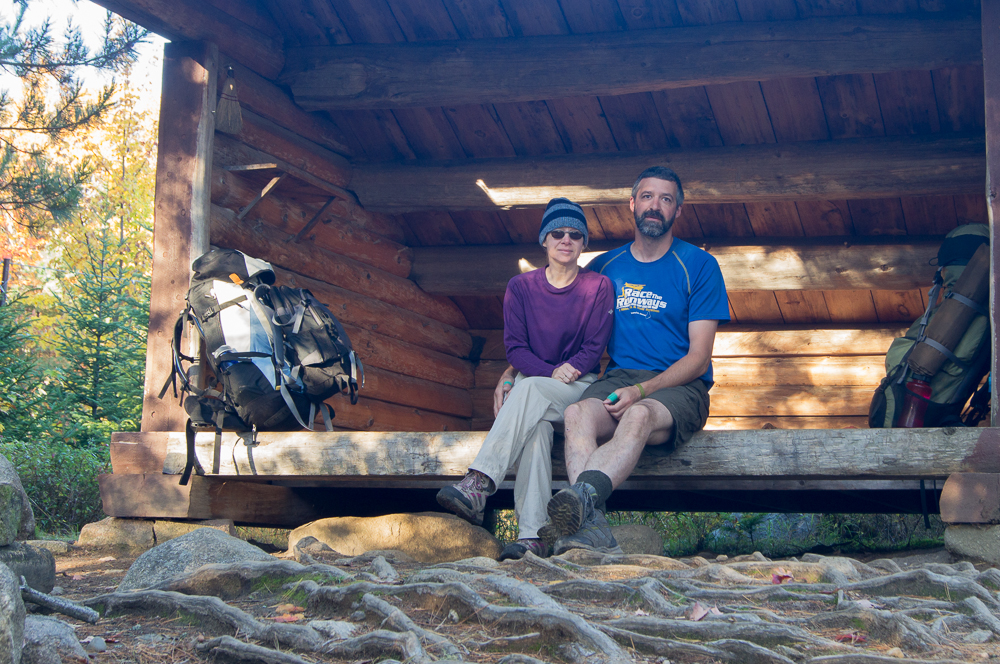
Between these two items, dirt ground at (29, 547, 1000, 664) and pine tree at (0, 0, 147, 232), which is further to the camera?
pine tree at (0, 0, 147, 232)

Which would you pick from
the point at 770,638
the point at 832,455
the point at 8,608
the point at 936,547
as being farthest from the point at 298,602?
the point at 936,547

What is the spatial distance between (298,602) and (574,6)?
4222 mm

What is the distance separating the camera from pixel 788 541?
743cm

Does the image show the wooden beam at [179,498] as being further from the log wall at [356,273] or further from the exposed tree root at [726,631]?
the exposed tree root at [726,631]

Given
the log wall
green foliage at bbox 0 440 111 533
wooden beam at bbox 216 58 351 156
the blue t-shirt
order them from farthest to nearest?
green foliage at bbox 0 440 111 533
the log wall
wooden beam at bbox 216 58 351 156
the blue t-shirt

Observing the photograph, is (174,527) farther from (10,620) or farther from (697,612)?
(697,612)

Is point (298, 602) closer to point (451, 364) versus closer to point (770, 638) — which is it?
point (770, 638)

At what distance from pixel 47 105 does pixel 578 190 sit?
17.1 ft

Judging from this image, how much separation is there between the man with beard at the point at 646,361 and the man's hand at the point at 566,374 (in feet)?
0.32

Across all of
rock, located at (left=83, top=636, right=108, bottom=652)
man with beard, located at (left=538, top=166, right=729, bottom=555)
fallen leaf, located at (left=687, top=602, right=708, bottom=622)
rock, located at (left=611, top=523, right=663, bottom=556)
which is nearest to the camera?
rock, located at (left=83, top=636, right=108, bottom=652)

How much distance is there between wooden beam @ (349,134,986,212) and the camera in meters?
5.94

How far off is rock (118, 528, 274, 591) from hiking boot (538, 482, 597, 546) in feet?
3.93

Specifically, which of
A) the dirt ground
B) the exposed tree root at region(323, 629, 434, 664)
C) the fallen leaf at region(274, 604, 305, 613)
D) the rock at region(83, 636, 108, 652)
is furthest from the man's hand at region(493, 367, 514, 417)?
the rock at region(83, 636, 108, 652)

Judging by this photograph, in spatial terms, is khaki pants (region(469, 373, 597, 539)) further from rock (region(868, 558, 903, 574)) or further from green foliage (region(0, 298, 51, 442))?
green foliage (region(0, 298, 51, 442))
